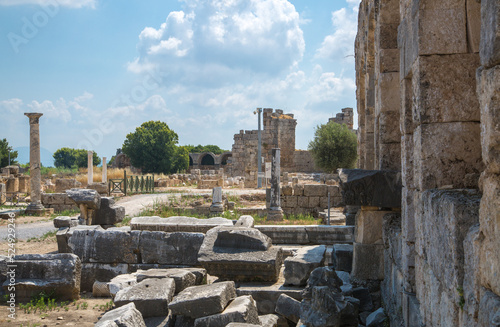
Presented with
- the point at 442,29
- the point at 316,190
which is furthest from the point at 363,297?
the point at 316,190

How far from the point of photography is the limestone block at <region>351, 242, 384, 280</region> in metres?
5.63

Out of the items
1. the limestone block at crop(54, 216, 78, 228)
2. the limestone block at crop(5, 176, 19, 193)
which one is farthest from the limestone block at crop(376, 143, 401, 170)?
the limestone block at crop(5, 176, 19, 193)

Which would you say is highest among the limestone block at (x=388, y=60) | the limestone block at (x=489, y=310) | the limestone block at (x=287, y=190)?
the limestone block at (x=388, y=60)

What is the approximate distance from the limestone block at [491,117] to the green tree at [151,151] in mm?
52720

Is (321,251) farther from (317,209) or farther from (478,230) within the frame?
(317,209)

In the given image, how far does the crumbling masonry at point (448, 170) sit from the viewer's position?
2090 mm

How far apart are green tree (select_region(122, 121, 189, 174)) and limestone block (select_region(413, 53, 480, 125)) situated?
169 ft

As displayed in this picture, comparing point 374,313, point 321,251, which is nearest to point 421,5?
point 374,313

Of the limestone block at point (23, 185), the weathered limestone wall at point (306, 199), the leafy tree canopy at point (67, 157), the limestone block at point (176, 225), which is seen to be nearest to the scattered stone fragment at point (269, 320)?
the limestone block at point (176, 225)

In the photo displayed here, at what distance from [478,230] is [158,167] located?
174 ft

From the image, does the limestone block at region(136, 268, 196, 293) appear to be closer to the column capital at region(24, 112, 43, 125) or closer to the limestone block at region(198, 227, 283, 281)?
the limestone block at region(198, 227, 283, 281)

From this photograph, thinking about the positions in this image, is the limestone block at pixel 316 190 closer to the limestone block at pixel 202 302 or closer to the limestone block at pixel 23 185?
the limestone block at pixel 202 302

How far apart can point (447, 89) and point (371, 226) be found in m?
2.48

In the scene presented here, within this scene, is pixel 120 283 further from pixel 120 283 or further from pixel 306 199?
pixel 306 199
